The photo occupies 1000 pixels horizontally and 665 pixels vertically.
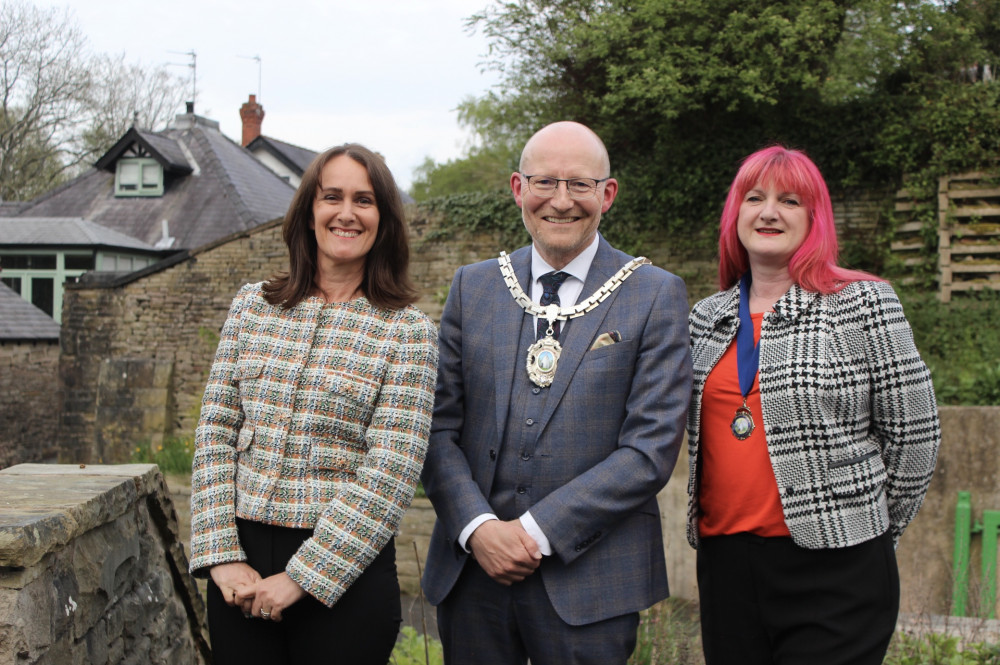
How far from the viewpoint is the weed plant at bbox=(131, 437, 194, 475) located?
11602 mm

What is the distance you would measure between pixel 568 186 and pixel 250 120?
94.8ft

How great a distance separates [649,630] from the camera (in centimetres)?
374

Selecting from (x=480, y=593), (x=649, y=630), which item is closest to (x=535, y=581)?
(x=480, y=593)

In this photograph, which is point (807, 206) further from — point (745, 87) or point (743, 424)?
point (745, 87)

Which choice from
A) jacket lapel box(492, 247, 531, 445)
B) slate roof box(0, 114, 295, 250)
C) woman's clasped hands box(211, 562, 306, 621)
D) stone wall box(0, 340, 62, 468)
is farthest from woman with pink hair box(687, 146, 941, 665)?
→ slate roof box(0, 114, 295, 250)

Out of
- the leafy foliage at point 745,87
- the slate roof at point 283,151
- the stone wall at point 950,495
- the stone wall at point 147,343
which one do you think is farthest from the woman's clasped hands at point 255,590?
the slate roof at point 283,151

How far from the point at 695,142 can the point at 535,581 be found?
35.0ft

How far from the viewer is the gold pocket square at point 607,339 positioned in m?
2.32

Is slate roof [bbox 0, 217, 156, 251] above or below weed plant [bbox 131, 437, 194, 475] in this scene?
above

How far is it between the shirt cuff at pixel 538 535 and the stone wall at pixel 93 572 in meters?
1.08

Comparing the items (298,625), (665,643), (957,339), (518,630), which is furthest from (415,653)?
(957,339)

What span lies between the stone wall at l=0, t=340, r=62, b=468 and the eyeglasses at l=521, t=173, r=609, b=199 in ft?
58.7

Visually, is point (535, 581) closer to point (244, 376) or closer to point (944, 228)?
point (244, 376)

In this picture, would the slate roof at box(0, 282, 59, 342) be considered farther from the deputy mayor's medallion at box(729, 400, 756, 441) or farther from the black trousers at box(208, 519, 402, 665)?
the deputy mayor's medallion at box(729, 400, 756, 441)
